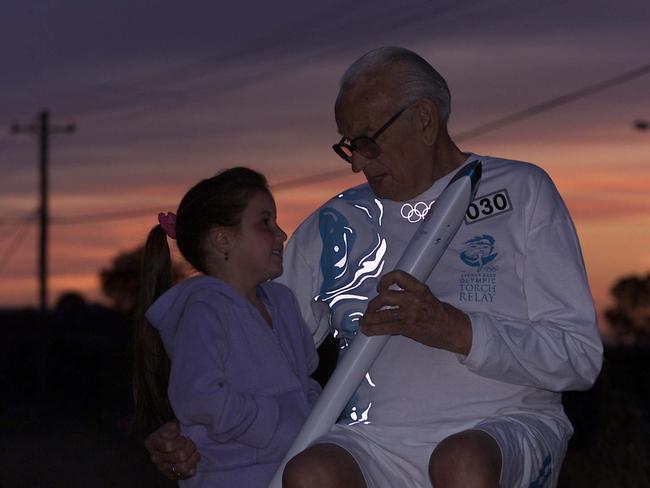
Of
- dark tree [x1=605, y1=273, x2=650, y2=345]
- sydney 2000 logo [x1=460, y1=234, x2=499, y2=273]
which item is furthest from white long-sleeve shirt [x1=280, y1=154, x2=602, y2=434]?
dark tree [x1=605, y1=273, x2=650, y2=345]

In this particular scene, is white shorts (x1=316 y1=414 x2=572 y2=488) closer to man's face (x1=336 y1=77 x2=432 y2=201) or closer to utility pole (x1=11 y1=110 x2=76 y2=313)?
man's face (x1=336 y1=77 x2=432 y2=201)

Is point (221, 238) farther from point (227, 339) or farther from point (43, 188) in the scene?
point (43, 188)

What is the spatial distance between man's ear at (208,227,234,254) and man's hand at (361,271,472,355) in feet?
2.55

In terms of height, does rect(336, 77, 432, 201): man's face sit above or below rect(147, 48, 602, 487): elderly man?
above

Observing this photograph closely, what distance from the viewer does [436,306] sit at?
4676 mm

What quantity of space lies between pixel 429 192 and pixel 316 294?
2.04ft

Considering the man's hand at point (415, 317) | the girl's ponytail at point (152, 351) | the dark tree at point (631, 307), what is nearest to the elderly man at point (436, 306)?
the man's hand at point (415, 317)

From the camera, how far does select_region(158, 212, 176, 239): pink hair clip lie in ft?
18.2

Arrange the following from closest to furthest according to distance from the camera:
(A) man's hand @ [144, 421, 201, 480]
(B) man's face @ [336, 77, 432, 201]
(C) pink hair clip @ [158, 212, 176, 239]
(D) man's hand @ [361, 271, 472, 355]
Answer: (D) man's hand @ [361, 271, 472, 355], (A) man's hand @ [144, 421, 201, 480], (B) man's face @ [336, 77, 432, 201], (C) pink hair clip @ [158, 212, 176, 239]

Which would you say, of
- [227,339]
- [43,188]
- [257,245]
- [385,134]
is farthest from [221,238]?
[43,188]

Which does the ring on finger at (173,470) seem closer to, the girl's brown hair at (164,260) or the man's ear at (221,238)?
the girl's brown hair at (164,260)

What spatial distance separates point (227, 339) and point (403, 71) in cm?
112

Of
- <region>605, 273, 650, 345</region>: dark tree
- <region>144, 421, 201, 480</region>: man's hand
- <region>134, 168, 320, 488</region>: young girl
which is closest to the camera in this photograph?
<region>134, 168, 320, 488</region>: young girl

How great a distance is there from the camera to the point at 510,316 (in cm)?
506
